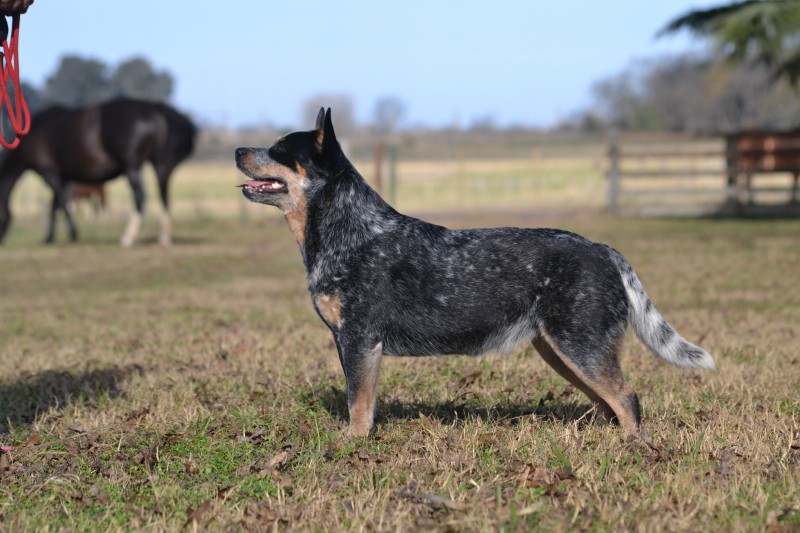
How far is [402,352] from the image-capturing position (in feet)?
18.5

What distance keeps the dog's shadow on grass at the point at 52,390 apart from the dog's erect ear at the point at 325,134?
2633 millimetres

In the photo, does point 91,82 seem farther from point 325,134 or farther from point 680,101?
point 325,134

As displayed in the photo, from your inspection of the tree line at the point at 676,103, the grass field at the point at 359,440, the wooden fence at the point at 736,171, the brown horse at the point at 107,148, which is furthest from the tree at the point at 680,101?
the grass field at the point at 359,440

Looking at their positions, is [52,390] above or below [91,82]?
below

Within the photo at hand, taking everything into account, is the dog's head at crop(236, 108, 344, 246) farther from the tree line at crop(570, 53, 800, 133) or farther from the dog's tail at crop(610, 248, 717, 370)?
the tree line at crop(570, 53, 800, 133)

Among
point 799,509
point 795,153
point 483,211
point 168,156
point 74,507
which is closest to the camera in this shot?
point 799,509

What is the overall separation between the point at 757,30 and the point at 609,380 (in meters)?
18.9

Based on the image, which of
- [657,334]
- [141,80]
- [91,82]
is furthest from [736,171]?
[141,80]

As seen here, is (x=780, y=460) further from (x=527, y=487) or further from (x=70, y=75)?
(x=70, y=75)

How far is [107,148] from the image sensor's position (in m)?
20.2

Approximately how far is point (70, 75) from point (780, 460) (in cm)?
10516

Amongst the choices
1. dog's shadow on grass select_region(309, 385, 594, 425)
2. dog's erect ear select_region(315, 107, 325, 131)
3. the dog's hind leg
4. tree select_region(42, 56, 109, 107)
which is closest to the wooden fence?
dog's shadow on grass select_region(309, 385, 594, 425)

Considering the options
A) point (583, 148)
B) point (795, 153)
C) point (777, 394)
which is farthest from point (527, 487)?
point (583, 148)

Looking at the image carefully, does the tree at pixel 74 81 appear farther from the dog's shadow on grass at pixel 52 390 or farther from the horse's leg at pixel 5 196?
the dog's shadow on grass at pixel 52 390
